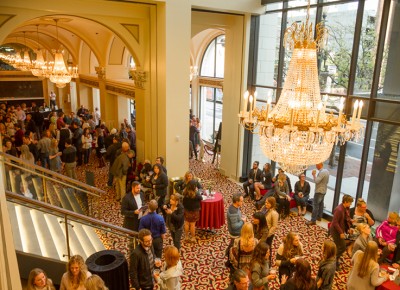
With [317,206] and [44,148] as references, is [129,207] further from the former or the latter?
[44,148]

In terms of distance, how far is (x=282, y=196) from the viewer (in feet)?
26.6

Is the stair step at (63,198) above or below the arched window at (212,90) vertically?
below

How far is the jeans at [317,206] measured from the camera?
7.83 m

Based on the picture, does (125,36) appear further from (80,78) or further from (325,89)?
(80,78)

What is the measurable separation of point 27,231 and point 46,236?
282mm

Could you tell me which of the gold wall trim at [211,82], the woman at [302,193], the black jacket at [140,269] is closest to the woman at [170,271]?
the black jacket at [140,269]

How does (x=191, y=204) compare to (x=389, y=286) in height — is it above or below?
above

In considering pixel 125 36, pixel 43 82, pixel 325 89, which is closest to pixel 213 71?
pixel 125 36

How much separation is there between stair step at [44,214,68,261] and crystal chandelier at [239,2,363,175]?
3.31 m

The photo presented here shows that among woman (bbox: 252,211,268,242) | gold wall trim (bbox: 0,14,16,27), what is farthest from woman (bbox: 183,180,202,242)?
gold wall trim (bbox: 0,14,16,27)

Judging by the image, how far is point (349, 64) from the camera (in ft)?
24.9

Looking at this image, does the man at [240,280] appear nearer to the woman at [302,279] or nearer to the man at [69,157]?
the woman at [302,279]

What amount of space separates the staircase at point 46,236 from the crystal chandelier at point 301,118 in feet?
10.7

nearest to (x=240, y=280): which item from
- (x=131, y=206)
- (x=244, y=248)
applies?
(x=244, y=248)
